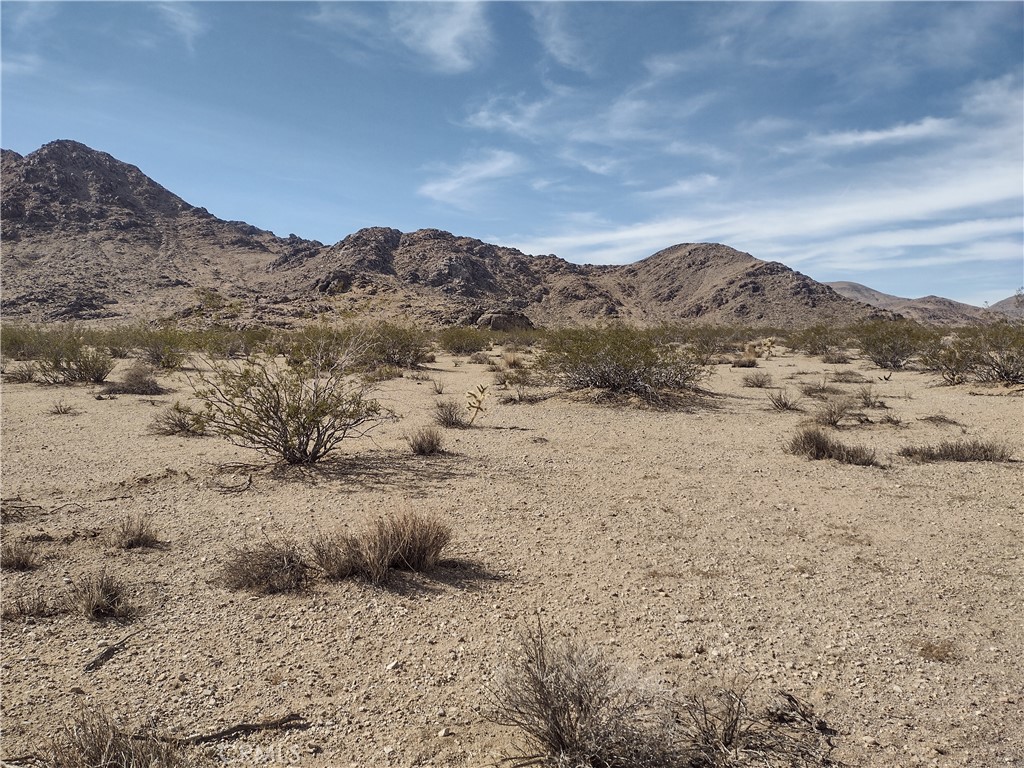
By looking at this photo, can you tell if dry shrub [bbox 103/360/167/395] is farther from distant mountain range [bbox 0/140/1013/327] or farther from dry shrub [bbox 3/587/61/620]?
distant mountain range [bbox 0/140/1013/327]

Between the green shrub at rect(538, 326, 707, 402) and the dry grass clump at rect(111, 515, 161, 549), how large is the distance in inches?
398

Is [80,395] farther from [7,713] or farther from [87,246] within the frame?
[87,246]

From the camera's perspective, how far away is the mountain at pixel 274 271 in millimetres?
54281

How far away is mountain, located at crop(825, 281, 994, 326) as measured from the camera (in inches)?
3888

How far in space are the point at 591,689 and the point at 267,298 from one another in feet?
205

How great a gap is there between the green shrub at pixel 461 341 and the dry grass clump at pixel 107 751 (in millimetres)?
29591

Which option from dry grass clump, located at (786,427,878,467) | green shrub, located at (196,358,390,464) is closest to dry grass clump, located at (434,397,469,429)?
green shrub, located at (196,358,390,464)

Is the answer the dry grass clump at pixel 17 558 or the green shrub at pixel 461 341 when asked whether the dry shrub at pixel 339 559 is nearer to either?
the dry grass clump at pixel 17 558

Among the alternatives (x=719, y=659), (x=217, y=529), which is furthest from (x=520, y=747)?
(x=217, y=529)

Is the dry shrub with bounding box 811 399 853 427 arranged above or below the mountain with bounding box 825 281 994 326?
below

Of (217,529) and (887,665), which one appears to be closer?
(887,665)

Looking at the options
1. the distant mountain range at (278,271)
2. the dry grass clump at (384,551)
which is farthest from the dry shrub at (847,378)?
the distant mountain range at (278,271)

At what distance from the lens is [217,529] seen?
564cm

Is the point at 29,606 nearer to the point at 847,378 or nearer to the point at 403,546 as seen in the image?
the point at 403,546
